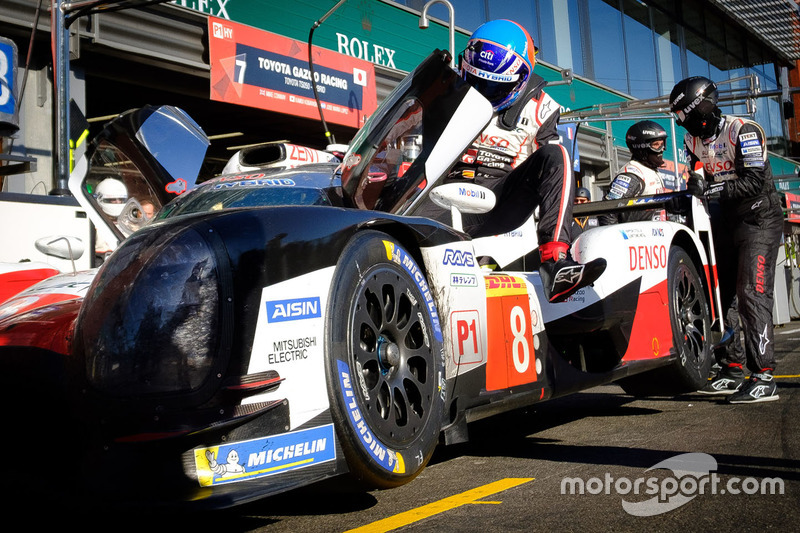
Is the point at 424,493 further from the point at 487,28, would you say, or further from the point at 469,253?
the point at 487,28

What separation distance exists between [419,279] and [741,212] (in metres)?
3.75

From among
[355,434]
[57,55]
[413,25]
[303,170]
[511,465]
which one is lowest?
[511,465]

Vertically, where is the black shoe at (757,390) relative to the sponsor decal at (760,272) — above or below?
below

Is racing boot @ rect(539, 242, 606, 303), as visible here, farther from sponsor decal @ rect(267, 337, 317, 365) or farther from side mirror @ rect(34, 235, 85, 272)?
side mirror @ rect(34, 235, 85, 272)

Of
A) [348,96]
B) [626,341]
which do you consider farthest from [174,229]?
[348,96]

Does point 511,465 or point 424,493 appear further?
point 511,465

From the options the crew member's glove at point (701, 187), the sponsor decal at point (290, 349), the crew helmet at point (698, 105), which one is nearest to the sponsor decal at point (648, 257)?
the crew member's glove at point (701, 187)

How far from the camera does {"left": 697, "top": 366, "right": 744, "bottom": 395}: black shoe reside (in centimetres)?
639

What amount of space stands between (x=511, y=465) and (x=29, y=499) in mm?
1930

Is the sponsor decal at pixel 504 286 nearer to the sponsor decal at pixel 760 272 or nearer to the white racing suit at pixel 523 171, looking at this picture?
the white racing suit at pixel 523 171

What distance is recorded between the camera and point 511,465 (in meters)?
3.71

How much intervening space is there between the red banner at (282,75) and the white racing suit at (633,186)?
5227 millimetres

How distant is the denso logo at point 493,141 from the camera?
479 centimetres

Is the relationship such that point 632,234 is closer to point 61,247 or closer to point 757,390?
point 757,390
